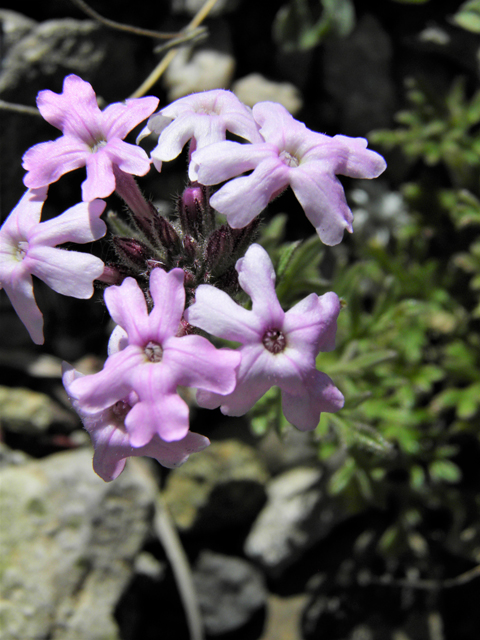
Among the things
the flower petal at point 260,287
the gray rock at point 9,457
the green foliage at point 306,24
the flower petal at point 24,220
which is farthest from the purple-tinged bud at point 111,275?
the gray rock at point 9,457

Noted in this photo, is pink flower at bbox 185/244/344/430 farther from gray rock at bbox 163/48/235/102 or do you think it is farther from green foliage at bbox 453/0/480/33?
green foliage at bbox 453/0/480/33

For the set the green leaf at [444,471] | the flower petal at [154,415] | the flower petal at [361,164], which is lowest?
the green leaf at [444,471]

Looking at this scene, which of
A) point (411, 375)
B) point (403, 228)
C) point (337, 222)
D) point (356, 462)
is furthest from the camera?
point (403, 228)

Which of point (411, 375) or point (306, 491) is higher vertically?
point (411, 375)

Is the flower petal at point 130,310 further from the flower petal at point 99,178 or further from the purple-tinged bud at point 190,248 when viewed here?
the purple-tinged bud at point 190,248

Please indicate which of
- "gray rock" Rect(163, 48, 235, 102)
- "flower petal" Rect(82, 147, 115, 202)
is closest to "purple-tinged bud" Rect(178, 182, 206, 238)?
"flower petal" Rect(82, 147, 115, 202)

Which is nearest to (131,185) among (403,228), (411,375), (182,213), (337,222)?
(182,213)

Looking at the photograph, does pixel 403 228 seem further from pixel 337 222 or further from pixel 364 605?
pixel 364 605

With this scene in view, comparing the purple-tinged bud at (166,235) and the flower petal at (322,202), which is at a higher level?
the flower petal at (322,202)
